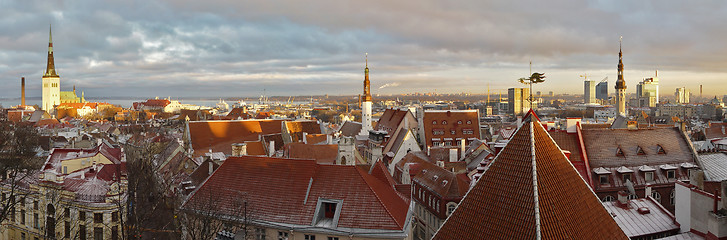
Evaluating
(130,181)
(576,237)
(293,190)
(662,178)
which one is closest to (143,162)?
(130,181)

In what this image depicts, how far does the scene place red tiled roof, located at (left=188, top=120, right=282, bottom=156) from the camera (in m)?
61.9

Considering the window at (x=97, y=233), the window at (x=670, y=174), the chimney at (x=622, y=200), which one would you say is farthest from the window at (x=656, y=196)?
the window at (x=97, y=233)

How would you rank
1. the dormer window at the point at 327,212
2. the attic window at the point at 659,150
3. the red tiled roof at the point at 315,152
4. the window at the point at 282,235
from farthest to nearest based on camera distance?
1. the red tiled roof at the point at 315,152
2. the attic window at the point at 659,150
3. the window at the point at 282,235
4. the dormer window at the point at 327,212

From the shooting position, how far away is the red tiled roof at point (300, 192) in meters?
24.2

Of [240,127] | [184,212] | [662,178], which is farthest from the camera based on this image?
[240,127]

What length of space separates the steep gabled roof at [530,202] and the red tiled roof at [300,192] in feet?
29.5

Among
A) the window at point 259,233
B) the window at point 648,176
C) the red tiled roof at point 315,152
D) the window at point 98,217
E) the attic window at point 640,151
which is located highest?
the attic window at point 640,151

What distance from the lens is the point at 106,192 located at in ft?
102

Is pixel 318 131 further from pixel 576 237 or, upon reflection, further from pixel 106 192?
pixel 576 237

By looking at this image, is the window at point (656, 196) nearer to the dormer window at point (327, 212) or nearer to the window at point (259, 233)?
the dormer window at point (327, 212)

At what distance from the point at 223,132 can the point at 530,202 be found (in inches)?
2219

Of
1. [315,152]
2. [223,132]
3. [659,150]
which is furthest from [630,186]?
[223,132]

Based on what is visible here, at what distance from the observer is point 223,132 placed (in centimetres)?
6512

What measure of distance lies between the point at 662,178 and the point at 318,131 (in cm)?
4580
